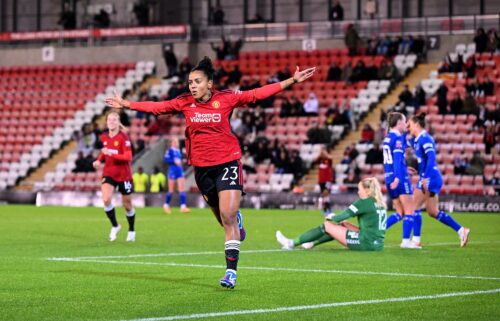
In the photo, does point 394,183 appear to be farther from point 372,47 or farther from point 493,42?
point 372,47

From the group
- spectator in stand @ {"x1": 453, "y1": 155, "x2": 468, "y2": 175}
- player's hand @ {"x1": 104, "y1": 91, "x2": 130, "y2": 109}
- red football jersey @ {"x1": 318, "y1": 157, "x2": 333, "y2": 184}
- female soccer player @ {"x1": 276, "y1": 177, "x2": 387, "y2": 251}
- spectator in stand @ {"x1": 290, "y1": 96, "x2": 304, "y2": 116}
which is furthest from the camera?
spectator in stand @ {"x1": 290, "y1": 96, "x2": 304, "y2": 116}

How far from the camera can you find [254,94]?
11961 millimetres

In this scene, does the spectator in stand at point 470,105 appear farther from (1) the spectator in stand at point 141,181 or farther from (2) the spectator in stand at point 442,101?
(1) the spectator in stand at point 141,181

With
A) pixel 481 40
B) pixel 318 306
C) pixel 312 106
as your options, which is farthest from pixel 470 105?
pixel 318 306

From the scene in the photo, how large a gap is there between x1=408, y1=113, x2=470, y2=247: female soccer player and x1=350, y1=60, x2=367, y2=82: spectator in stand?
25075mm

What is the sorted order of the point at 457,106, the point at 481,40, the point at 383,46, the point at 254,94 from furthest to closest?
the point at 383,46, the point at 481,40, the point at 457,106, the point at 254,94

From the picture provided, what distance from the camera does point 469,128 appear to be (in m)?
38.6

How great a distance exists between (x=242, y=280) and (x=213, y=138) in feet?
5.77

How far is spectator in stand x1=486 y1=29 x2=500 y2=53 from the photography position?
136ft

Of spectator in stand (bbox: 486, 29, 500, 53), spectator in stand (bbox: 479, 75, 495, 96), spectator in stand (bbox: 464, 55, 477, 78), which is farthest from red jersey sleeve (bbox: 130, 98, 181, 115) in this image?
spectator in stand (bbox: 486, 29, 500, 53)

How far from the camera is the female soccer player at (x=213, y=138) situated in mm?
11984

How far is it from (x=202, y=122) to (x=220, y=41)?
Answer: 125 feet

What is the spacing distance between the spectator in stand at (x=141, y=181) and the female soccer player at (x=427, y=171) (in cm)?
2357

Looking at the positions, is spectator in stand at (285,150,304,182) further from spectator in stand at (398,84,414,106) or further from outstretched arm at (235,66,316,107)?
outstretched arm at (235,66,316,107)
